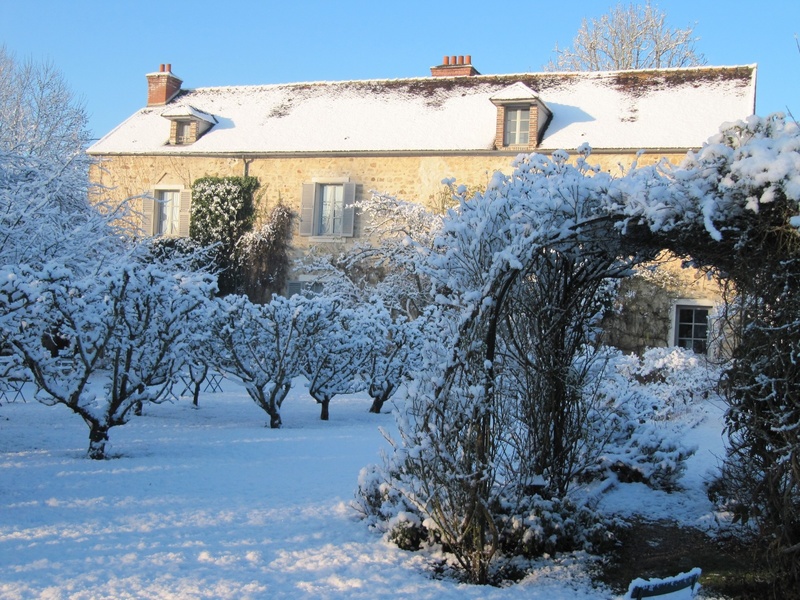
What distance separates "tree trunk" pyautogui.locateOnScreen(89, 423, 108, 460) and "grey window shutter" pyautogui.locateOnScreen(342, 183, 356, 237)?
10638 millimetres

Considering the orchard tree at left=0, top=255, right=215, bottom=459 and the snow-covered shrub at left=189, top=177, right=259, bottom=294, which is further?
the snow-covered shrub at left=189, top=177, right=259, bottom=294

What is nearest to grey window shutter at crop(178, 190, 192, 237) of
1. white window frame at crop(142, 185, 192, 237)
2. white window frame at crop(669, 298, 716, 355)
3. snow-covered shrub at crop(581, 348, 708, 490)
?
white window frame at crop(142, 185, 192, 237)

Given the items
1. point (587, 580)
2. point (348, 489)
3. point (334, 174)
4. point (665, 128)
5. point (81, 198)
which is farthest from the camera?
point (334, 174)

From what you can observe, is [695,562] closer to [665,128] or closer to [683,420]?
[683,420]

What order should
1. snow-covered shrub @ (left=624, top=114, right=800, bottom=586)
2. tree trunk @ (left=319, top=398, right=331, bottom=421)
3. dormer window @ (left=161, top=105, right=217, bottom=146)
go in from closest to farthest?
snow-covered shrub @ (left=624, top=114, right=800, bottom=586) → tree trunk @ (left=319, top=398, right=331, bottom=421) → dormer window @ (left=161, top=105, right=217, bottom=146)

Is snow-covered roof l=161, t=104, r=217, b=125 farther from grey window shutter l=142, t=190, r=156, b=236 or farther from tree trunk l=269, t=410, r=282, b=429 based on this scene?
tree trunk l=269, t=410, r=282, b=429

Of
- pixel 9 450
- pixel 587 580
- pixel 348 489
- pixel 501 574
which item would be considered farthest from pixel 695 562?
pixel 9 450

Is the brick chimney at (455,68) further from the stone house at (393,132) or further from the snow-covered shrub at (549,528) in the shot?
the snow-covered shrub at (549,528)

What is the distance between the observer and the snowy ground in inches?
155

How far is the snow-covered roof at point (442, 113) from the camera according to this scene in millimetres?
15664

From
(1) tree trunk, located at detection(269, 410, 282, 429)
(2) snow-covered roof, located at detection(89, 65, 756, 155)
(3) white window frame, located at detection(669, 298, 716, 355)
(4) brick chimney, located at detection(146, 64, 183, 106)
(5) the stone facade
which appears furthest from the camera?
(4) brick chimney, located at detection(146, 64, 183, 106)

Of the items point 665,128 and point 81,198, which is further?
point 665,128

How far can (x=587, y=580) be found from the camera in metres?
4.27

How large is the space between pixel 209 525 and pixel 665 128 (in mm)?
13216
